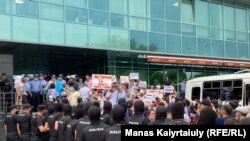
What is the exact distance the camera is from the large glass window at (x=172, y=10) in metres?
29.6

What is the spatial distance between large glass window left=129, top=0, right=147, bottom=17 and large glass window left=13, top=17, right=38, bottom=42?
695 centimetres

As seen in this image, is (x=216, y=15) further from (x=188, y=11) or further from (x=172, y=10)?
(x=172, y=10)

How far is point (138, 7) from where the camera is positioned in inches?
1104

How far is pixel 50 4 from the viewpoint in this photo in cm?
2395

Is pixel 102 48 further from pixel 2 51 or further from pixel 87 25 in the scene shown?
pixel 2 51

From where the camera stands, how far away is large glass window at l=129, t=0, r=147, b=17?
27.7m

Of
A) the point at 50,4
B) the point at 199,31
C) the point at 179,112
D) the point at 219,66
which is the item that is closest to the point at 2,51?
the point at 50,4

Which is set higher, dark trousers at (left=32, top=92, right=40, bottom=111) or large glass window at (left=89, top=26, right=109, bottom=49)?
large glass window at (left=89, top=26, right=109, bottom=49)

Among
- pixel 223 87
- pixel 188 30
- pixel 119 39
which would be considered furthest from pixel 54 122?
pixel 188 30

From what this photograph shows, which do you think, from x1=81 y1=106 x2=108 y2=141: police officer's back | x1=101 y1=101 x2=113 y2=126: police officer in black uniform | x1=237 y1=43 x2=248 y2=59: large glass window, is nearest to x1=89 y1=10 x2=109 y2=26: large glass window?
x1=237 y1=43 x2=248 y2=59: large glass window

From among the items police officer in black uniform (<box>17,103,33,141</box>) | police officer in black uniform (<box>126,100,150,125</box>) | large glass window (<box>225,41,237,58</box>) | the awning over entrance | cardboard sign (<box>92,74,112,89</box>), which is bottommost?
police officer in black uniform (<box>17,103,33,141</box>)

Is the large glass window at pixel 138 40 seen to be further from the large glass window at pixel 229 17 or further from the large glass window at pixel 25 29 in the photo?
the large glass window at pixel 229 17

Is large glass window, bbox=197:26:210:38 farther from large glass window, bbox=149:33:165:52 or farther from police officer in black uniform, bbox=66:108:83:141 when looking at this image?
police officer in black uniform, bbox=66:108:83:141

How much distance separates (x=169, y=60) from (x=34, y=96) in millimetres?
12154
